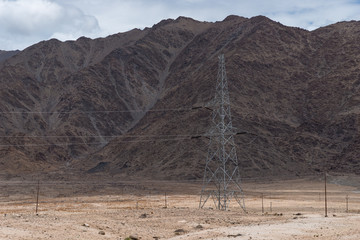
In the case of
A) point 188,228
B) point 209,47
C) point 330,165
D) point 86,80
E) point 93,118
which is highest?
point 209,47

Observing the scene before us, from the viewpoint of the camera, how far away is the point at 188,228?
31.4m

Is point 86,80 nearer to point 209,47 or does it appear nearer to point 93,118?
point 93,118

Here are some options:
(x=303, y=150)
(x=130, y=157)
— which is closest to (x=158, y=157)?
(x=130, y=157)

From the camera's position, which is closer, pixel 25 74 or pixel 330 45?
pixel 330 45

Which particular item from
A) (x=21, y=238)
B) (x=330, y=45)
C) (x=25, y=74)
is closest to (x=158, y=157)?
(x=330, y=45)

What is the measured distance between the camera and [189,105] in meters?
134

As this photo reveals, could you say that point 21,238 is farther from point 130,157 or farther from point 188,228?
point 130,157

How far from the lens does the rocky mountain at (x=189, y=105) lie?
115750 mm

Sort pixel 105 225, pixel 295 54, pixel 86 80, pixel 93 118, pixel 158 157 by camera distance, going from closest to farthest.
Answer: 1. pixel 105 225
2. pixel 158 157
3. pixel 295 54
4. pixel 93 118
5. pixel 86 80

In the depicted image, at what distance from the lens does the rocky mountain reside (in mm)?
115750

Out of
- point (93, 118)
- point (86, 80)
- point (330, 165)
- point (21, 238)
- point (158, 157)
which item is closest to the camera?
point (21, 238)

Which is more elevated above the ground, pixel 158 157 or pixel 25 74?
pixel 25 74

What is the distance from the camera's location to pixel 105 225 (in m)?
30.8

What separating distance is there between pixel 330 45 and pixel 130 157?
6716cm
